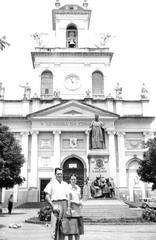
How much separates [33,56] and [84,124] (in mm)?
12119

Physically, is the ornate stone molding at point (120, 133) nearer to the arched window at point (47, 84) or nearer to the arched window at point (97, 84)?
the arched window at point (97, 84)

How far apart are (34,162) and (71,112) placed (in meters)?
7.40

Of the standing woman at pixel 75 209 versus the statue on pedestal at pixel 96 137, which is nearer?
the standing woman at pixel 75 209

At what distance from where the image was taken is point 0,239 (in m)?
10.8

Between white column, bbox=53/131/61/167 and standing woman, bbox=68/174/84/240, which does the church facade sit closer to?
white column, bbox=53/131/61/167

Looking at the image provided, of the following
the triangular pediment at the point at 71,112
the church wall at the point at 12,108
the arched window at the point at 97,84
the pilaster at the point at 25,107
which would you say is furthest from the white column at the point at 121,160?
the church wall at the point at 12,108

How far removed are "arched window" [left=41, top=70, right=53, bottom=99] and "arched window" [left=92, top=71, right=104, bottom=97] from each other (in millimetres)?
5594

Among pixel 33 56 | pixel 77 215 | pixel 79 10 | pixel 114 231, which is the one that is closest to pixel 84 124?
pixel 33 56

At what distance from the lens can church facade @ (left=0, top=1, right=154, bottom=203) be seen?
4047 cm

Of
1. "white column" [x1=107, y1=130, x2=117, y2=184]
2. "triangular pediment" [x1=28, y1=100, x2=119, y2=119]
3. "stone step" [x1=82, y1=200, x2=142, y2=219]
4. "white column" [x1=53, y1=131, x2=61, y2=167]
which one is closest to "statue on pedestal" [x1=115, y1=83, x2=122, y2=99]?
"triangular pediment" [x1=28, y1=100, x2=119, y2=119]

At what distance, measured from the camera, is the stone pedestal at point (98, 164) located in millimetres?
19750

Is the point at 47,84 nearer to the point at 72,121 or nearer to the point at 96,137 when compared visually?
the point at 72,121

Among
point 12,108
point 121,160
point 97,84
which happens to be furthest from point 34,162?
point 97,84

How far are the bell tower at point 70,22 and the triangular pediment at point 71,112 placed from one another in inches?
405
